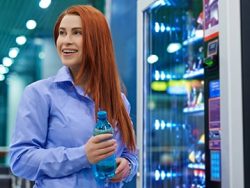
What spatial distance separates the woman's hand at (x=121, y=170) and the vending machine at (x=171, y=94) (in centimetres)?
114

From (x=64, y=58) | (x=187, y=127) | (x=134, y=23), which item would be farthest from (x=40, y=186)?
(x=134, y=23)

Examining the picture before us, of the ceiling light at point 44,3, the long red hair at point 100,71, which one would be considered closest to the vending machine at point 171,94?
the long red hair at point 100,71

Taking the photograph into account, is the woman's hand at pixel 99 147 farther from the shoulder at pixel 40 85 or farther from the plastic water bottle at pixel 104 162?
the shoulder at pixel 40 85

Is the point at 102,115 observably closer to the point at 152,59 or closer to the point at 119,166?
the point at 119,166

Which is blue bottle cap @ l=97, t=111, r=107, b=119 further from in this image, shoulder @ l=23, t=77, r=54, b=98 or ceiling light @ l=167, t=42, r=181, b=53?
ceiling light @ l=167, t=42, r=181, b=53

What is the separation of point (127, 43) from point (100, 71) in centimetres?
233

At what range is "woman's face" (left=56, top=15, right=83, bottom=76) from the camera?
1571mm

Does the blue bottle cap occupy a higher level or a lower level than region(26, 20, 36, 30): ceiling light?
lower

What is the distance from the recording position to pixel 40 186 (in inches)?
60.0

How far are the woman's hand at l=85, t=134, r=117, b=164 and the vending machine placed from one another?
1.28m

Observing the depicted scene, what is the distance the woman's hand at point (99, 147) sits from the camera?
55.9 inches

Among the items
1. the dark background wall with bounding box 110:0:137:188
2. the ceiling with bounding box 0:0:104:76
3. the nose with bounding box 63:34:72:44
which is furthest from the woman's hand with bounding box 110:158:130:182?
the ceiling with bounding box 0:0:104:76

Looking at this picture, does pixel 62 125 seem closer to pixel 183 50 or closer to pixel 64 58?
pixel 64 58

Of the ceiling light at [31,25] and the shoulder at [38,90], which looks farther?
the ceiling light at [31,25]
